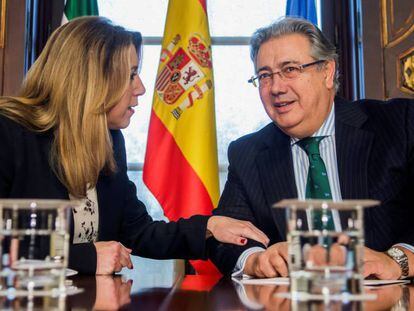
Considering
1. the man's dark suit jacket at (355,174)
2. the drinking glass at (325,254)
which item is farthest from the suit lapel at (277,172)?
the drinking glass at (325,254)

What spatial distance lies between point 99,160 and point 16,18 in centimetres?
179

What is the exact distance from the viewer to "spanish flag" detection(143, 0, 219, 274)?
10.4 ft

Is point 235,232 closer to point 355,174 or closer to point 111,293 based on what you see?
point 355,174

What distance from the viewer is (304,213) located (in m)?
0.76

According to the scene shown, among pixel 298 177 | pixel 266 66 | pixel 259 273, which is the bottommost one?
pixel 259 273

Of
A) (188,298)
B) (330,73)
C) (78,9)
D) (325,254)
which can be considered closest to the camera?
(325,254)

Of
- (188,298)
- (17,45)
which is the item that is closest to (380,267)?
(188,298)

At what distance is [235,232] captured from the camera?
192 centimetres

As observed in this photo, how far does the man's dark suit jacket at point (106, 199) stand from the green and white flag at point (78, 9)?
1209mm

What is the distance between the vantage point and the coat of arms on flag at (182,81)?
3.23 metres

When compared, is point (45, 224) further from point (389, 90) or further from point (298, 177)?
point (389, 90)

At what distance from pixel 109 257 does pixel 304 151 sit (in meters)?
0.88

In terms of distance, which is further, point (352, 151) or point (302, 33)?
point (302, 33)

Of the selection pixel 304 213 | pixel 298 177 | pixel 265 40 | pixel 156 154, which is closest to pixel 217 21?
pixel 156 154
